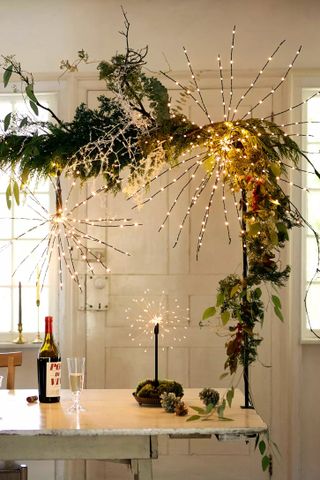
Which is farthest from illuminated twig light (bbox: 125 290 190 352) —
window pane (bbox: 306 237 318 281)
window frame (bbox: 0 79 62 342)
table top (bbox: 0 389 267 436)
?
table top (bbox: 0 389 267 436)

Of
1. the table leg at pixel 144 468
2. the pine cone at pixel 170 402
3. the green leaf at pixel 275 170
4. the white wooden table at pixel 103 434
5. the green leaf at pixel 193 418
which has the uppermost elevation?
Answer: the green leaf at pixel 275 170

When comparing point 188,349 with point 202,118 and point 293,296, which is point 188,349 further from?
point 202,118

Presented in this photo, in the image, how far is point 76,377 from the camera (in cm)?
344

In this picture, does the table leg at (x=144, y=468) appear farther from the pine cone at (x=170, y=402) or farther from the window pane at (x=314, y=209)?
the window pane at (x=314, y=209)

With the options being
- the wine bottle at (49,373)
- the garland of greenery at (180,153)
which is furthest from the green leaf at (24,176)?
the wine bottle at (49,373)

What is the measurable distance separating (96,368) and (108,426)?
202cm

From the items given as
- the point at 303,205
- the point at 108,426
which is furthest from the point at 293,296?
the point at 108,426

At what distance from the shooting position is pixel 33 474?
5.13 m

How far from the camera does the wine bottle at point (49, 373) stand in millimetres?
3512

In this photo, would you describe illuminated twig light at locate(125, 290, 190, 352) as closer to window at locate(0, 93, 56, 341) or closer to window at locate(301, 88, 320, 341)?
window at locate(0, 93, 56, 341)

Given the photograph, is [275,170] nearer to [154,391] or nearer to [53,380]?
[154,391]

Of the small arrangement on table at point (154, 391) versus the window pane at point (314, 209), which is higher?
the window pane at point (314, 209)

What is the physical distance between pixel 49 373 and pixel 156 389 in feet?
1.40

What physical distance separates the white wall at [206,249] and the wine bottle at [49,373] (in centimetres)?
153
